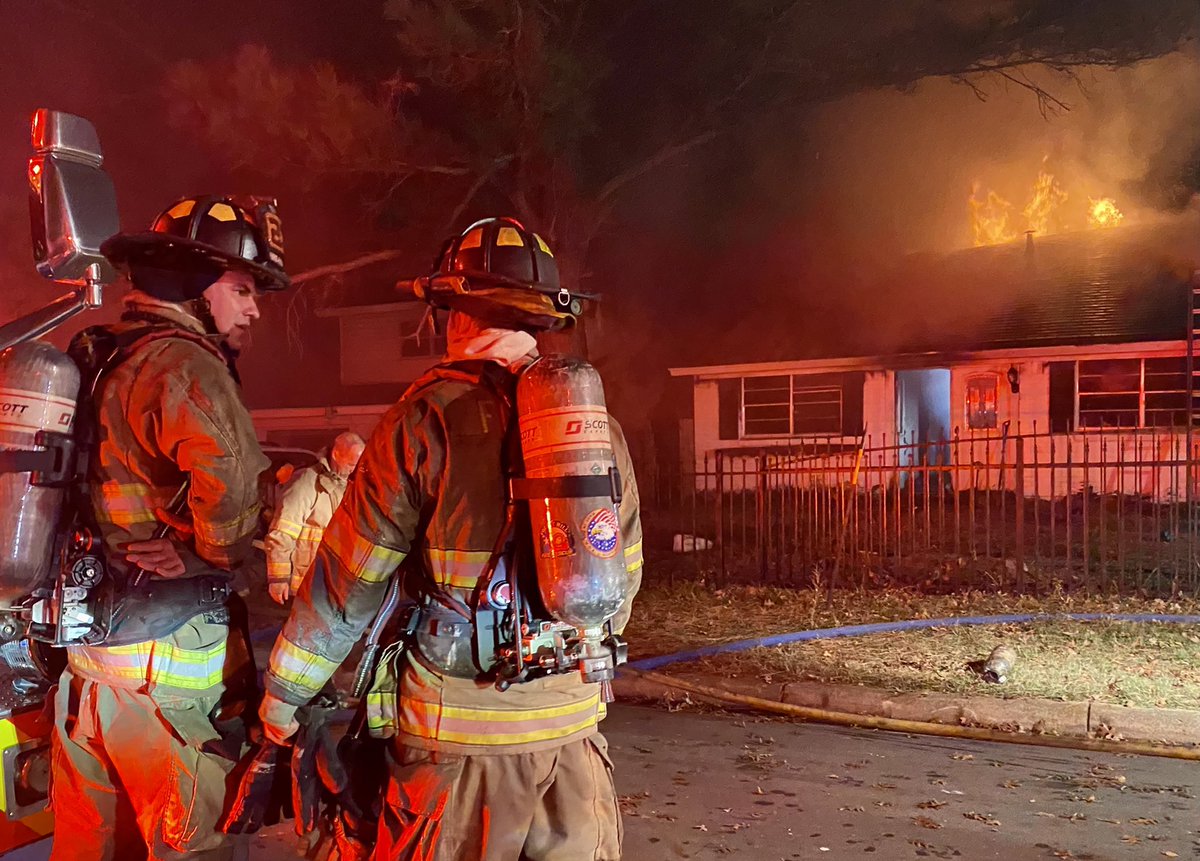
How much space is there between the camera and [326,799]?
230cm

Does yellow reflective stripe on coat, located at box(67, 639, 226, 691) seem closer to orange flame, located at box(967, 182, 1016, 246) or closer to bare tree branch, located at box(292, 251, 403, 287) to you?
bare tree branch, located at box(292, 251, 403, 287)

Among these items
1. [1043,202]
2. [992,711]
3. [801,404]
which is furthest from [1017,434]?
[1043,202]

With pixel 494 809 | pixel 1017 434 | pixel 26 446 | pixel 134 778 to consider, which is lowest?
pixel 134 778

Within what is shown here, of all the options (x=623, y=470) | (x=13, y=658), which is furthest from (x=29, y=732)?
(x=623, y=470)

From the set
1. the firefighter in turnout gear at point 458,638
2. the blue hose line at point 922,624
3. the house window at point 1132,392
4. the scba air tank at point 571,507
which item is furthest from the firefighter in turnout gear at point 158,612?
the house window at point 1132,392

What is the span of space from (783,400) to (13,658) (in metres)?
16.7

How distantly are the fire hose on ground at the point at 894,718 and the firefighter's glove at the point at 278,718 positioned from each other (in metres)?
3.94

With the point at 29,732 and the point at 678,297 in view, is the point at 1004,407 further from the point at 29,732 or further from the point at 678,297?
the point at 29,732

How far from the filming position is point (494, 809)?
2.08 meters

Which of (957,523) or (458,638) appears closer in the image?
(458,638)

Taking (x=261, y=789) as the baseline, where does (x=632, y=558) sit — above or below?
above

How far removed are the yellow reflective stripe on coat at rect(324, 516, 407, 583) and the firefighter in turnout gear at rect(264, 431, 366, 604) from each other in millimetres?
3192

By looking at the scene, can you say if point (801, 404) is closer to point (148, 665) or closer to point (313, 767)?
point (148, 665)

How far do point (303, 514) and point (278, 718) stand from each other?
3.20 metres
